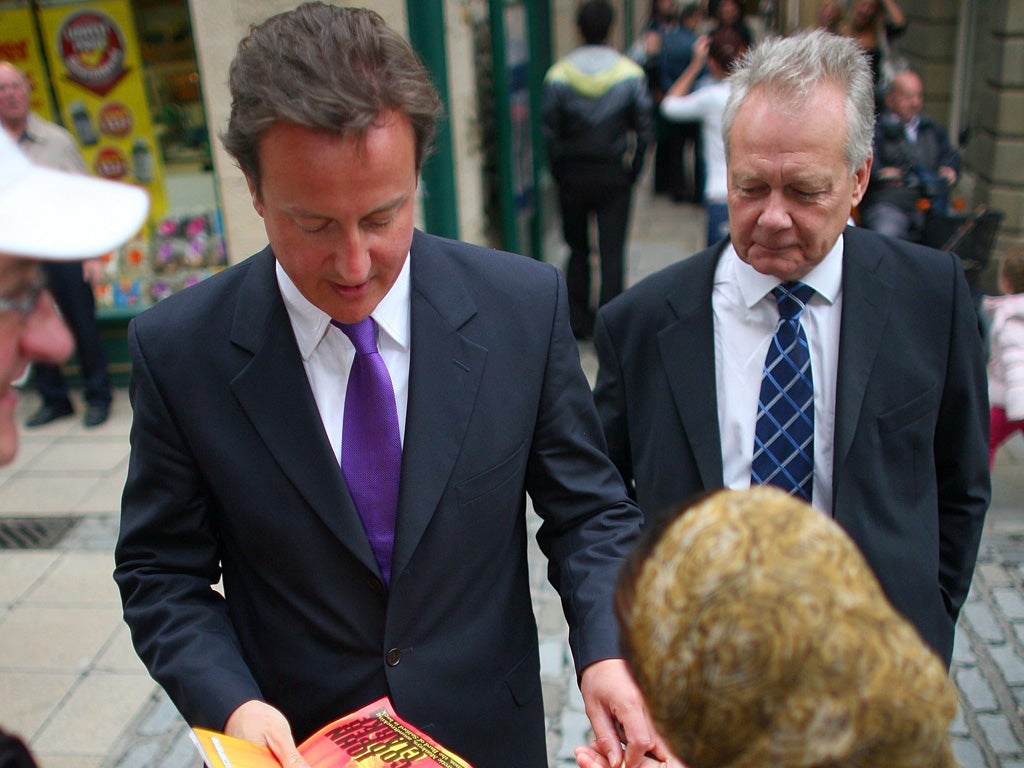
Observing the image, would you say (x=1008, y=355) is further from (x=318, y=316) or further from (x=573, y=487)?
(x=318, y=316)

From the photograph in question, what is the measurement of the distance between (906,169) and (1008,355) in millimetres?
1477

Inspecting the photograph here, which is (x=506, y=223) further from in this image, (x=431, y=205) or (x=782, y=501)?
(x=782, y=501)

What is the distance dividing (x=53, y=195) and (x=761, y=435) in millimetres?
1582

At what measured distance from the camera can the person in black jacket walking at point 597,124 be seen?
7.07 metres

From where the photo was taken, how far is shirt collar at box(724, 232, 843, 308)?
2.36 m

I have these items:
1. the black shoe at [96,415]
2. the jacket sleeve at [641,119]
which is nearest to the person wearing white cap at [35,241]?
the black shoe at [96,415]

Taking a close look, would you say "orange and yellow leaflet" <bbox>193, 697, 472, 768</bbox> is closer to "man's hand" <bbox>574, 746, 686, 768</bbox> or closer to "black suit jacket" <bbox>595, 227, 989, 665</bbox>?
"man's hand" <bbox>574, 746, 686, 768</bbox>

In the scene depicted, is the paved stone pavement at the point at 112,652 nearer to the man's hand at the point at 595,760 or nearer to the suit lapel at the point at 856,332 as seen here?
the suit lapel at the point at 856,332

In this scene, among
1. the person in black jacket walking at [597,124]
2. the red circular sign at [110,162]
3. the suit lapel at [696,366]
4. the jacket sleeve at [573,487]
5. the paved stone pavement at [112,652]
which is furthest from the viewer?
the red circular sign at [110,162]

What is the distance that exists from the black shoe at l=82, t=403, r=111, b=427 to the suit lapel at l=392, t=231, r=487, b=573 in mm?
5541

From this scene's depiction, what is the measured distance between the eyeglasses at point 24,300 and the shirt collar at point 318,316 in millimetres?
566

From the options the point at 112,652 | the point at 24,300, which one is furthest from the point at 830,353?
the point at 112,652

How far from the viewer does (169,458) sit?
6.16 ft

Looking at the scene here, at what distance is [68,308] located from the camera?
674 centimetres
